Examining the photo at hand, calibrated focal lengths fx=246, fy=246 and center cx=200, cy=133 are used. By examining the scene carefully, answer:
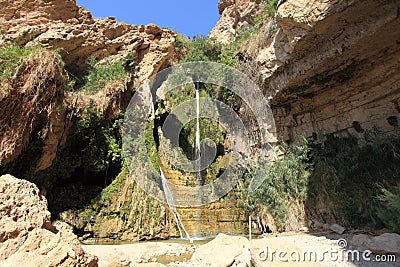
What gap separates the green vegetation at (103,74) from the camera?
7.20 metres

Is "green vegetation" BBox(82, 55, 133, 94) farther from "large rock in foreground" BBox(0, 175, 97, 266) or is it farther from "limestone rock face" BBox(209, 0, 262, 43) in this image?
"limestone rock face" BBox(209, 0, 262, 43)

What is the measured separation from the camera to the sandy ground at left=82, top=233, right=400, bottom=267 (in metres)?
2.50

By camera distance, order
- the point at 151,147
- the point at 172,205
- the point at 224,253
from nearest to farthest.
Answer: the point at 224,253, the point at 172,205, the point at 151,147

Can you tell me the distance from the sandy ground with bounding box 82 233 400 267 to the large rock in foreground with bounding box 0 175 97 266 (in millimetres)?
981

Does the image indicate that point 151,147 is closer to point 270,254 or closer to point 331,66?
point 331,66

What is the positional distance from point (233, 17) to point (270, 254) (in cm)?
1687

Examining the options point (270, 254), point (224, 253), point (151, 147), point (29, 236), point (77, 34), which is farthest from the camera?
point (151, 147)

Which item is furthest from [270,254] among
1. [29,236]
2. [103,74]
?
[103,74]

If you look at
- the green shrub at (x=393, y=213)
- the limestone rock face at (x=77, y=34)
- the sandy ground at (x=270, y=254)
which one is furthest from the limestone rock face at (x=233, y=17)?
the sandy ground at (x=270, y=254)

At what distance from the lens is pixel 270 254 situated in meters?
2.57

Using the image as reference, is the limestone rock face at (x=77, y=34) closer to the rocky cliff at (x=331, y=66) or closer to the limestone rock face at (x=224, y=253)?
the rocky cliff at (x=331, y=66)

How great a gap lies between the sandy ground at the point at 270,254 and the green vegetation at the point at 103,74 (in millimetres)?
4614

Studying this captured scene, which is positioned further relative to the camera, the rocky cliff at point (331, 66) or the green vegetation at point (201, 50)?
the green vegetation at point (201, 50)

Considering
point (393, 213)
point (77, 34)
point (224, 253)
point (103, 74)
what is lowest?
point (224, 253)
